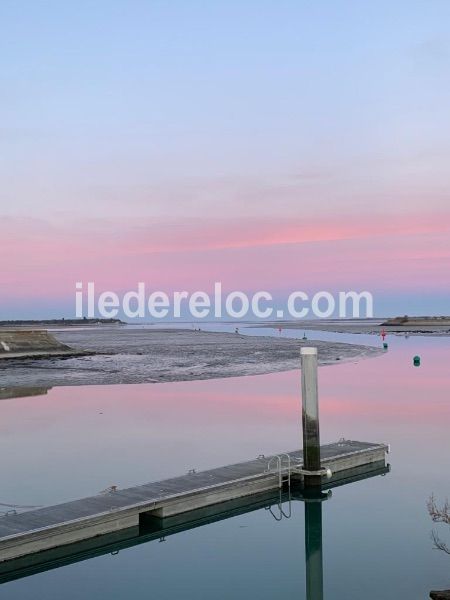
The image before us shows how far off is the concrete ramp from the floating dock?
155 ft

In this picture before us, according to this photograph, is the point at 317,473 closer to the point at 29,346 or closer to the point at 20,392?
the point at 20,392

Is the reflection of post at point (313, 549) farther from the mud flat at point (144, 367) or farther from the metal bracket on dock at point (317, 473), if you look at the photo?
the mud flat at point (144, 367)

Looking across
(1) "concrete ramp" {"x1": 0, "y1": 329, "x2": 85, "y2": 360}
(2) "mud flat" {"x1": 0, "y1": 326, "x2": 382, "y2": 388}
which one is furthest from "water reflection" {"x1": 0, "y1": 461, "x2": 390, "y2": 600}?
(1) "concrete ramp" {"x1": 0, "y1": 329, "x2": 85, "y2": 360}

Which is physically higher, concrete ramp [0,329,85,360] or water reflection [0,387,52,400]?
concrete ramp [0,329,85,360]

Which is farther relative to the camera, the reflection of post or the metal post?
the metal post

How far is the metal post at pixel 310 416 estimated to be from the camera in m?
16.0

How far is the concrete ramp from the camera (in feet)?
204

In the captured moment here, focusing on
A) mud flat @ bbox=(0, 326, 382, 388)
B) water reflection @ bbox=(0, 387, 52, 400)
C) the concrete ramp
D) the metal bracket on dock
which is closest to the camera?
the metal bracket on dock

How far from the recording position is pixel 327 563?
1225cm

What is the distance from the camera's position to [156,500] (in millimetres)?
13664

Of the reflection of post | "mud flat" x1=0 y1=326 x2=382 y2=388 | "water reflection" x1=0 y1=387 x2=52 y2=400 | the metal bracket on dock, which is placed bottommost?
the reflection of post

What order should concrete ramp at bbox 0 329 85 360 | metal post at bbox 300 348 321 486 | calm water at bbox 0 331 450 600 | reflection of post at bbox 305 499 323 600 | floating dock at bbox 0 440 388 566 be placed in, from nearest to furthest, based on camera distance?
reflection of post at bbox 305 499 323 600
calm water at bbox 0 331 450 600
floating dock at bbox 0 440 388 566
metal post at bbox 300 348 321 486
concrete ramp at bbox 0 329 85 360

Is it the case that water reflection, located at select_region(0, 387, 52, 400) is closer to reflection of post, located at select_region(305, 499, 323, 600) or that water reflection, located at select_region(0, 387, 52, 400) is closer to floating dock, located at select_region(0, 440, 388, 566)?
floating dock, located at select_region(0, 440, 388, 566)

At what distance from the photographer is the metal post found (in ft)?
52.6
